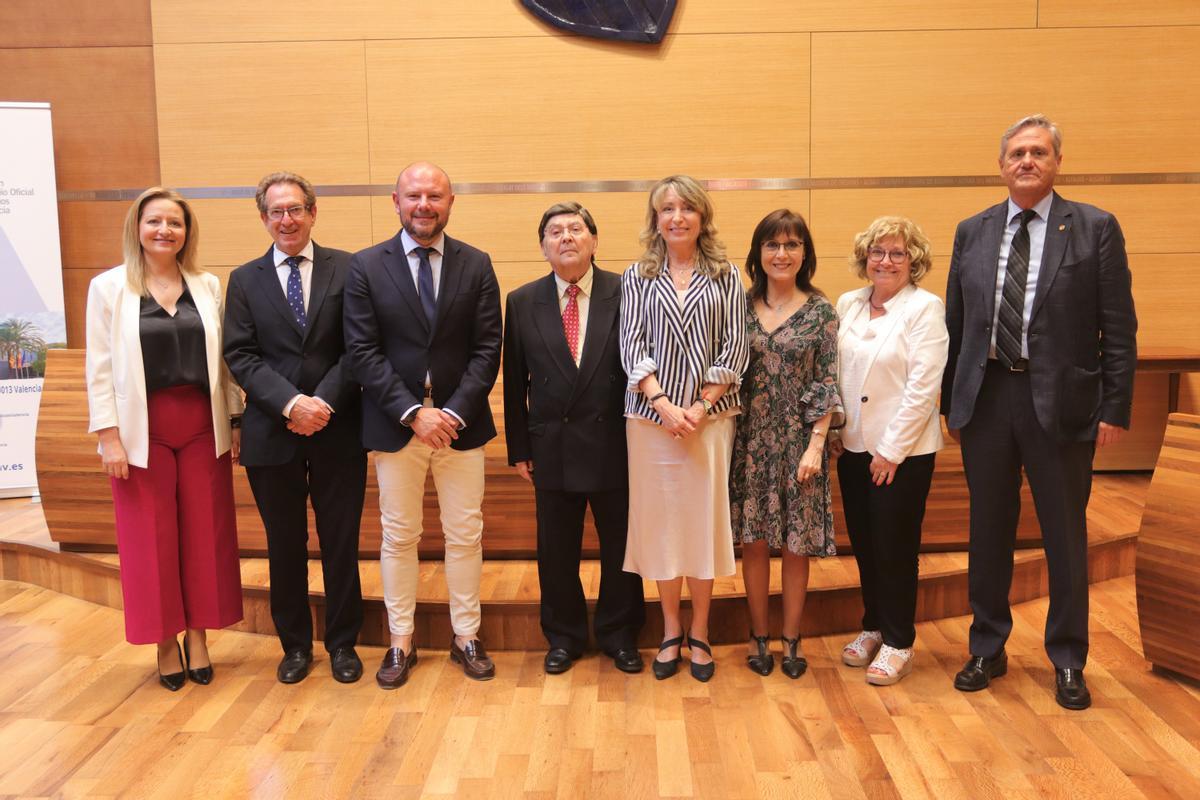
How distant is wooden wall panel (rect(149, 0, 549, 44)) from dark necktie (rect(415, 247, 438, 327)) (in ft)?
8.05

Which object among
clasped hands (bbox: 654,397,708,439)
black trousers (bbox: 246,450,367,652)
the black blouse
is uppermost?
the black blouse

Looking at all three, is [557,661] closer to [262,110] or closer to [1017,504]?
[1017,504]

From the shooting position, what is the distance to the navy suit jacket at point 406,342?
2.73m

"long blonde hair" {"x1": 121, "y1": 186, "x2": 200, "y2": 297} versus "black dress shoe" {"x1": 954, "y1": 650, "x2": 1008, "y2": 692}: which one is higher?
"long blonde hair" {"x1": 121, "y1": 186, "x2": 200, "y2": 297}

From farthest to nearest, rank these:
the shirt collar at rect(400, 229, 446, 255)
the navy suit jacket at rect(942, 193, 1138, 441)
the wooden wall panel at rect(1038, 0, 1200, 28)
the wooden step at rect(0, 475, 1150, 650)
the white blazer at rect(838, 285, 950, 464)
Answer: the wooden wall panel at rect(1038, 0, 1200, 28) < the wooden step at rect(0, 475, 1150, 650) < the shirt collar at rect(400, 229, 446, 255) < the white blazer at rect(838, 285, 950, 464) < the navy suit jacket at rect(942, 193, 1138, 441)

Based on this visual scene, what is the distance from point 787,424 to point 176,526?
6.25 ft

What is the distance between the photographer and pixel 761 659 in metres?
2.92

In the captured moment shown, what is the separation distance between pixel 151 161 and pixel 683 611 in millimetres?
3867

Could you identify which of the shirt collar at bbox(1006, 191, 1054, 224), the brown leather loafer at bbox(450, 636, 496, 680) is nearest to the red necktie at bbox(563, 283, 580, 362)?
the brown leather loafer at bbox(450, 636, 496, 680)

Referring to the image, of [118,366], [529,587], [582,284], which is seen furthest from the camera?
[529,587]

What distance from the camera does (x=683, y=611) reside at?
3156 mm

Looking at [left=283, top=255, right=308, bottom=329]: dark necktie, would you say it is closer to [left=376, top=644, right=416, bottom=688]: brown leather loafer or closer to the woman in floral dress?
[left=376, top=644, right=416, bottom=688]: brown leather loafer

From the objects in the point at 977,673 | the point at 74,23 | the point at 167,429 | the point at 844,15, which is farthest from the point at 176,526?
the point at 844,15

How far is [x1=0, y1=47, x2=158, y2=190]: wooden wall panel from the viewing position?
16.3 feet
